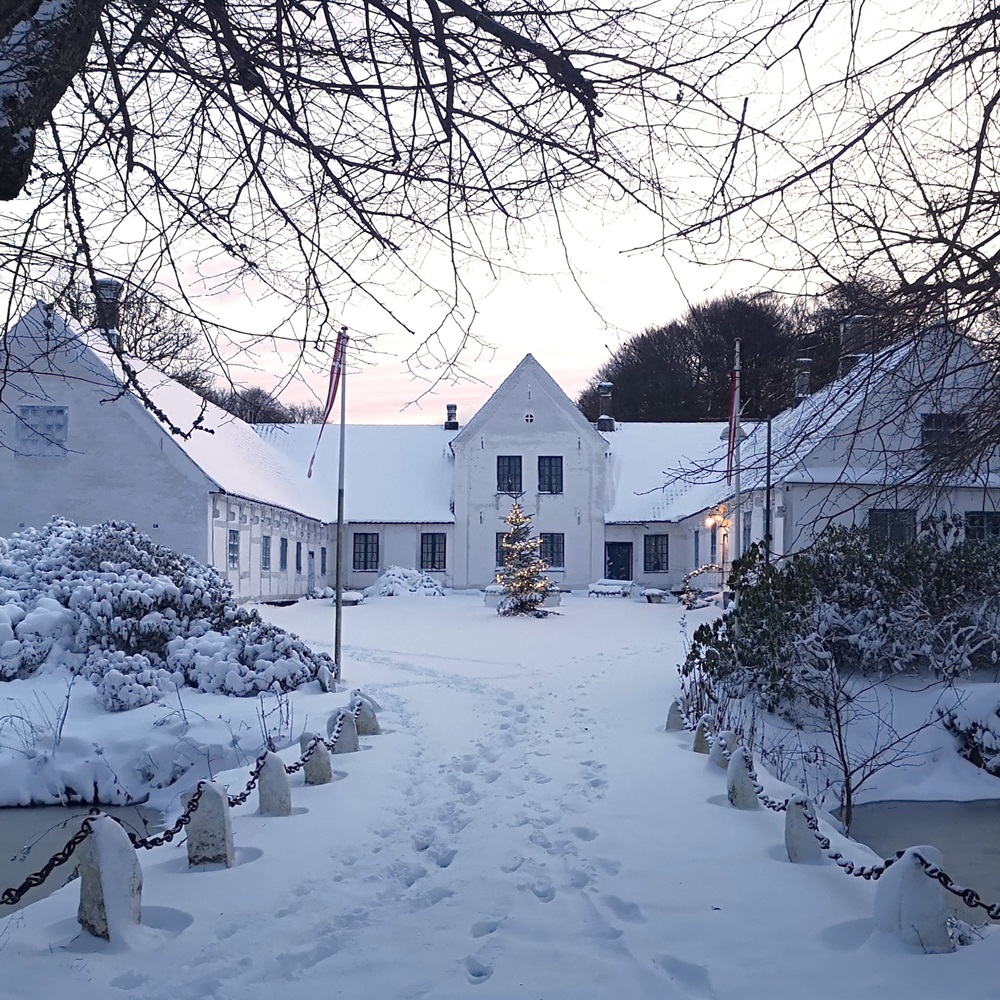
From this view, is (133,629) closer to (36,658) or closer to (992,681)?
(36,658)

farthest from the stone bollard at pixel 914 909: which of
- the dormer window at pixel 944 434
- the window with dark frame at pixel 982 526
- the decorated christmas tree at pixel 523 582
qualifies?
the decorated christmas tree at pixel 523 582

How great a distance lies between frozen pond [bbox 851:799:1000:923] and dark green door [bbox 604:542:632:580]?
2661 cm

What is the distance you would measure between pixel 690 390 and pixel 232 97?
4320 cm

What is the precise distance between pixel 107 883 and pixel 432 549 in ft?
111

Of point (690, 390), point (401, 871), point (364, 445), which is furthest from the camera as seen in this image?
point (690, 390)

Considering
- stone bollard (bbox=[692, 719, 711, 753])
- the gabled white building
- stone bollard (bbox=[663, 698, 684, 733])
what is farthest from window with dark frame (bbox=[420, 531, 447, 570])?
stone bollard (bbox=[692, 719, 711, 753])

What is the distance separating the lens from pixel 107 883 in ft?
15.8

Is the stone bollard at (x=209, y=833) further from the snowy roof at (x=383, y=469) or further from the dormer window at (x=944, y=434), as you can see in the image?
the snowy roof at (x=383, y=469)

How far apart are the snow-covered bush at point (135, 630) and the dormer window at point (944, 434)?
9571 millimetres

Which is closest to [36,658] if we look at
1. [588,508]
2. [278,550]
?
[278,550]

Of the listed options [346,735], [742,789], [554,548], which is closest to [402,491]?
[554,548]

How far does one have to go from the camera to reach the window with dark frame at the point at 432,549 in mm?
38500

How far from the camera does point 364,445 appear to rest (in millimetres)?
41188

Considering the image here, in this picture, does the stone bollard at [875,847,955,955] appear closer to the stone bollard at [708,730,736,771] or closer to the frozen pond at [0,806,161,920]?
the stone bollard at [708,730,736,771]
